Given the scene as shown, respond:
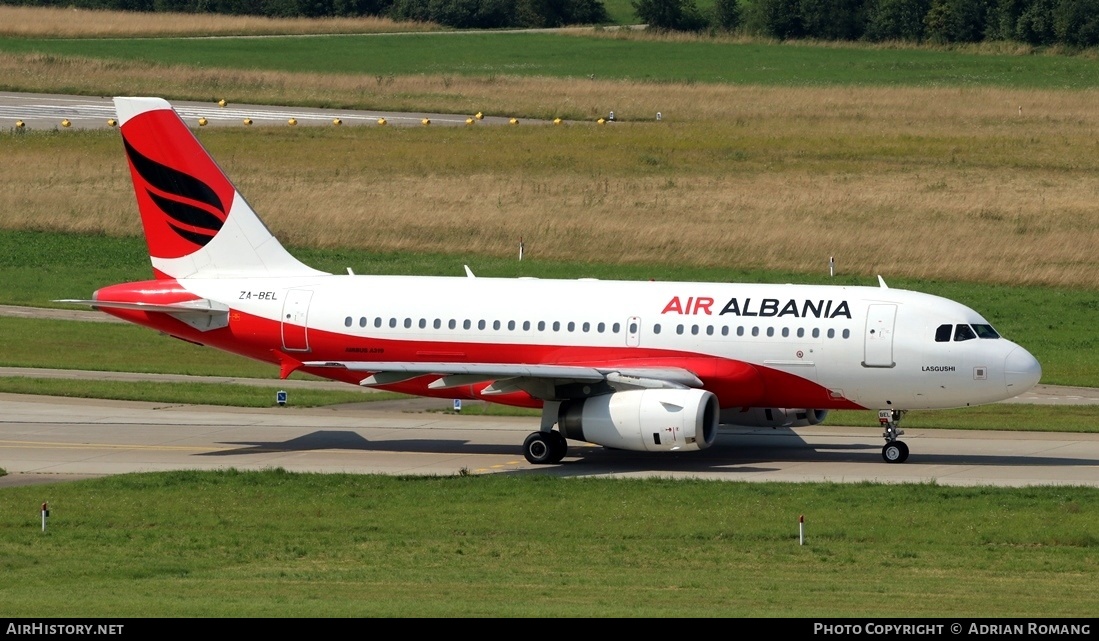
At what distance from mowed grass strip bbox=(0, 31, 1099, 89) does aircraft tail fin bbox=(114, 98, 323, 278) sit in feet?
307

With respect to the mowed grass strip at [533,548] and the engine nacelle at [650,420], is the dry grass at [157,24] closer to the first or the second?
the engine nacelle at [650,420]

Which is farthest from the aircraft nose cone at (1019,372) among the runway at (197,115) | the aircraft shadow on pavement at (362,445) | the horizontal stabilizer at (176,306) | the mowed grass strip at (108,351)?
the runway at (197,115)

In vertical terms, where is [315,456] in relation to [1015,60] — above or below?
below

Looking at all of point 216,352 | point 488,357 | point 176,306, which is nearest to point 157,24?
point 216,352

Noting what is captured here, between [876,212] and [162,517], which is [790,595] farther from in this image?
[876,212]

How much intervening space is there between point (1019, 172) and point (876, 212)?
13593 mm

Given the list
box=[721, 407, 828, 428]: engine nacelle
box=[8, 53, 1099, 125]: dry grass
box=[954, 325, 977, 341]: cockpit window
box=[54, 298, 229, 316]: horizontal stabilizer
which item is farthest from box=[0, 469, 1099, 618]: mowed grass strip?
box=[8, 53, 1099, 125]: dry grass

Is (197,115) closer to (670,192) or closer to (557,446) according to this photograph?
(670,192)

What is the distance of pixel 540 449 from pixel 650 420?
131 inches

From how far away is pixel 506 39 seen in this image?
18000 cm

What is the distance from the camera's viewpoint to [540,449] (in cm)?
3944

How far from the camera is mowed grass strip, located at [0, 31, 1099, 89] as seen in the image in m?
140

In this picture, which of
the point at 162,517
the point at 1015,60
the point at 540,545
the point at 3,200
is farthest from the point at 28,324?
the point at 1015,60

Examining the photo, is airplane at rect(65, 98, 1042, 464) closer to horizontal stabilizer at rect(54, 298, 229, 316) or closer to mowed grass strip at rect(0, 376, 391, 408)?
horizontal stabilizer at rect(54, 298, 229, 316)
